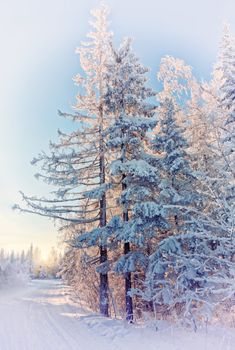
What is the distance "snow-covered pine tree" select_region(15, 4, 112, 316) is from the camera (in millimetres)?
13992

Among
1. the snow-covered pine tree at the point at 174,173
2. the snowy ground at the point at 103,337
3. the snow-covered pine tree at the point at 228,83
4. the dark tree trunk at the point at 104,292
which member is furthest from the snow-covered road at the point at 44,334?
the snow-covered pine tree at the point at 228,83

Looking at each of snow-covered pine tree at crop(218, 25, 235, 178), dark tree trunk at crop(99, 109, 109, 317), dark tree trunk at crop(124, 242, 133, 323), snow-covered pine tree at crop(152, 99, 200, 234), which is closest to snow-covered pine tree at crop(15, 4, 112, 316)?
dark tree trunk at crop(99, 109, 109, 317)

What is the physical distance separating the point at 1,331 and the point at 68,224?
20.0 feet

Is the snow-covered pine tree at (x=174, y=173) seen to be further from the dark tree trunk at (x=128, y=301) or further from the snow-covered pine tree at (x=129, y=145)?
the dark tree trunk at (x=128, y=301)

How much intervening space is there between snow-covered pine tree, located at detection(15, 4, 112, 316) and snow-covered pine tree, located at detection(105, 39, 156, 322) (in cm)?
83

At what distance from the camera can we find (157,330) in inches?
369

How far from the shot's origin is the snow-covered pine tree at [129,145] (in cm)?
1152

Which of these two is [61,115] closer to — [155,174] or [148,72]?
[148,72]

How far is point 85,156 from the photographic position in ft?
50.6

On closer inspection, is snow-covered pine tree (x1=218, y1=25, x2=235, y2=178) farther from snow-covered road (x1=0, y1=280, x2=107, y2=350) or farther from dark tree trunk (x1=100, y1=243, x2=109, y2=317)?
snow-covered road (x1=0, y1=280, x2=107, y2=350)

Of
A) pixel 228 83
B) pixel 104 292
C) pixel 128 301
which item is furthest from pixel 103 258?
Answer: pixel 228 83

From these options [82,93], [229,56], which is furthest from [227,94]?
[82,93]

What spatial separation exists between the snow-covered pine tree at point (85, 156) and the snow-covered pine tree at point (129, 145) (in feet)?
2.74

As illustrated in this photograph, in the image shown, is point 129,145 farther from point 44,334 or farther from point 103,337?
point 44,334
